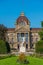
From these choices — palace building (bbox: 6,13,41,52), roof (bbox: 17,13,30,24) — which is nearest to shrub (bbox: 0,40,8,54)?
palace building (bbox: 6,13,41,52)

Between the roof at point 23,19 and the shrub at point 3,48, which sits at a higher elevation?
the roof at point 23,19

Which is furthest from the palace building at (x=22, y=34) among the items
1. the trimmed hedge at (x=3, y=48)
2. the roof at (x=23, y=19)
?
the trimmed hedge at (x=3, y=48)

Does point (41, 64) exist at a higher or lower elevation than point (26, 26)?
lower

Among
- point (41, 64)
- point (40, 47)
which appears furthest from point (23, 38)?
point (41, 64)

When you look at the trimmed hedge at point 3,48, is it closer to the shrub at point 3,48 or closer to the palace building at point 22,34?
the shrub at point 3,48

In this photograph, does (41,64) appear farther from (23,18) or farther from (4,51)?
(23,18)

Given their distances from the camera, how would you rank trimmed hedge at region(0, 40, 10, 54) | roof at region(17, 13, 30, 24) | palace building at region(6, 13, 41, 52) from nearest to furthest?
trimmed hedge at region(0, 40, 10, 54) < palace building at region(6, 13, 41, 52) < roof at region(17, 13, 30, 24)

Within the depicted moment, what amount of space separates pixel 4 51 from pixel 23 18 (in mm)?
36899

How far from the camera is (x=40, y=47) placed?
39562 millimetres

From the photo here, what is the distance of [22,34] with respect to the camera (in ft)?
243

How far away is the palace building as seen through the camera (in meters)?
73.1

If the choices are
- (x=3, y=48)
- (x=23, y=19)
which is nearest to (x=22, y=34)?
(x=23, y=19)

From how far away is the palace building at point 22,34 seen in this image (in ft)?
240

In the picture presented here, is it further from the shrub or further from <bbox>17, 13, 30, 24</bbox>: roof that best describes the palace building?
the shrub
